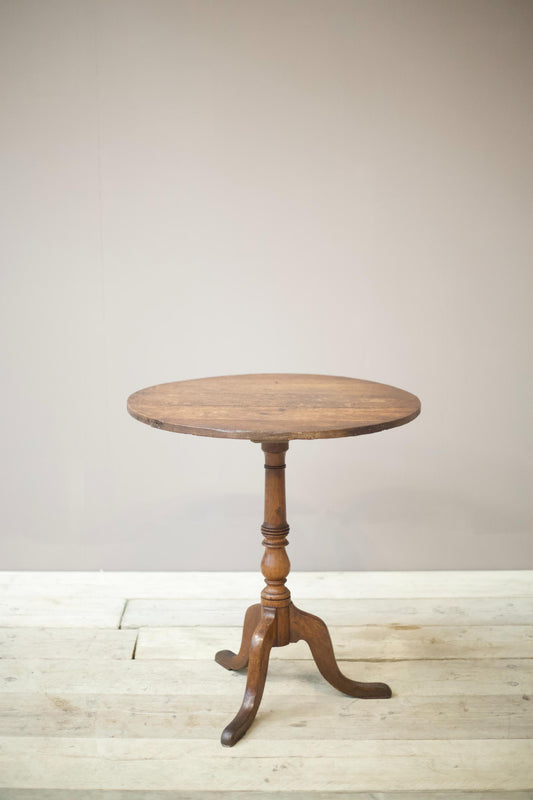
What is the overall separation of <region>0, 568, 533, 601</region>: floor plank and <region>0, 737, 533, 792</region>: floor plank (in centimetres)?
90

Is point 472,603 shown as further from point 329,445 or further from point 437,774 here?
point 437,774

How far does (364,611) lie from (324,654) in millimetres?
599

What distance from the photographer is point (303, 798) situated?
183 centimetres

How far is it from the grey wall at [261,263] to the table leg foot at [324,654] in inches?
35.5

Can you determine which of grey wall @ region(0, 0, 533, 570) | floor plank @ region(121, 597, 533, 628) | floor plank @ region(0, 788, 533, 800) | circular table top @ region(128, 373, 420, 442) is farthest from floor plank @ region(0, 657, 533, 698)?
circular table top @ region(128, 373, 420, 442)

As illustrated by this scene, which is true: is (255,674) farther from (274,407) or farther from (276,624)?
(274,407)

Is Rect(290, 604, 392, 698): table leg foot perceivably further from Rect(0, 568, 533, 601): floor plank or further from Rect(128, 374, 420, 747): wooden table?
Rect(0, 568, 533, 601): floor plank

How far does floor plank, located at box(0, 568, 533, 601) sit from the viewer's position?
2.92 metres

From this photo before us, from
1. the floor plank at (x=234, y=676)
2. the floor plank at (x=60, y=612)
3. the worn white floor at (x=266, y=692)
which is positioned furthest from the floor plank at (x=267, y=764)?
the floor plank at (x=60, y=612)

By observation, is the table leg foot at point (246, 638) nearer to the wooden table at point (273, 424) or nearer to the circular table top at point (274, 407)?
the wooden table at point (273, 424)

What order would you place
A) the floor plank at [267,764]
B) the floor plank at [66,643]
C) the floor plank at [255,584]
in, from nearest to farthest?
the floor plank at [267,764] < the floor plank at [66,643] < the floor plank at [255,584]

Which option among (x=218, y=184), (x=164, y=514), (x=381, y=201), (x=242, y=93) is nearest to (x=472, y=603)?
(x=164, y=514)

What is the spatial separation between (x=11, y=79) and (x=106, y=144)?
0.41 meters

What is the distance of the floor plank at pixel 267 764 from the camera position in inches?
73.8
